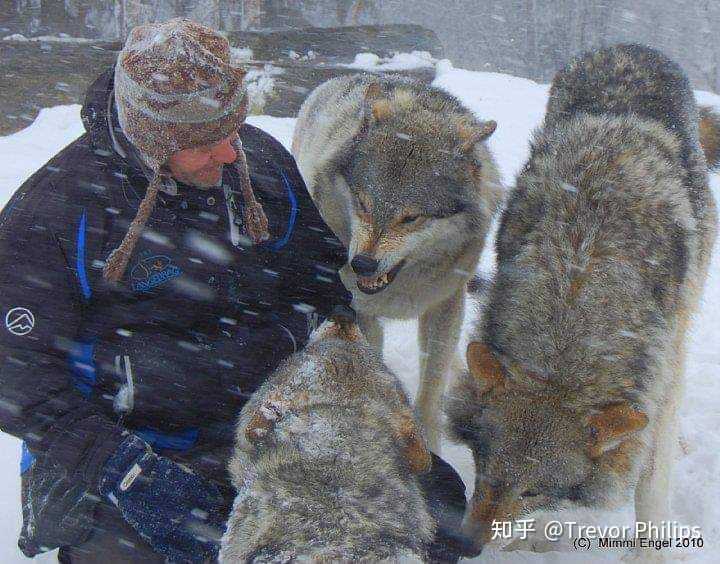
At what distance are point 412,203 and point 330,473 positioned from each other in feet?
4.93

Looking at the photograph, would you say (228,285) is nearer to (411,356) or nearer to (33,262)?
(33,262)

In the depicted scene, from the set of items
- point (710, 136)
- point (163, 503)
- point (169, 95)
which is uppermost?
point (169, 95)

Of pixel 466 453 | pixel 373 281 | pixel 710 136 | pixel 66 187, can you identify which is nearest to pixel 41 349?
pixel 66 187

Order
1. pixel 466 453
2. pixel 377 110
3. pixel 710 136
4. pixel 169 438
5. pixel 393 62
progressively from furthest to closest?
pixel 393 62 → pixel 710 136 → pixel 466 453 → pixel 377 110 → pixel 169 438

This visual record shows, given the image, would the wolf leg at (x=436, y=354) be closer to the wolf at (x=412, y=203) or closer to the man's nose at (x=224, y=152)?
the wolf at (x=412, y=203)

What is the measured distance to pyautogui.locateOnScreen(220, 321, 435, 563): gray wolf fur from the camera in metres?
1.71

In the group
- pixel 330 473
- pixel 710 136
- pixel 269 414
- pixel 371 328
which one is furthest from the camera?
pixel 710 136

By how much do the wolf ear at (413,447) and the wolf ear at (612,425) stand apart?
59 cm

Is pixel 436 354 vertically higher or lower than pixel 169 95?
lower

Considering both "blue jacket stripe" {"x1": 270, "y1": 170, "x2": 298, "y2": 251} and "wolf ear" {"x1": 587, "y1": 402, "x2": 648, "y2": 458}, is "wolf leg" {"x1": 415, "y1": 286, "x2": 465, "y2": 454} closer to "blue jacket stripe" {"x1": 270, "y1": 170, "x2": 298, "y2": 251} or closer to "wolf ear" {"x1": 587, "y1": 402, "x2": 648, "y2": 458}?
"blue jacket stripe" {"x1": 270, "y1": 170, "x2": 298, "y2": 251}

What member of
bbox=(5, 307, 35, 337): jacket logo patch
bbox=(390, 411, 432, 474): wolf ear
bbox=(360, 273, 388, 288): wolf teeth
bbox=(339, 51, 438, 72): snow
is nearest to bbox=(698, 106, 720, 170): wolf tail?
bbox=(360, 273, 388, 288): wolf teeth

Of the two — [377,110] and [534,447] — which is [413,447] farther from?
[377,110]

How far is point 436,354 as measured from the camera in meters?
3.68

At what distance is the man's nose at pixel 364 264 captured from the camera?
2.79 m
